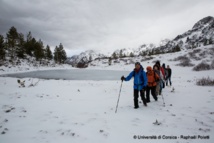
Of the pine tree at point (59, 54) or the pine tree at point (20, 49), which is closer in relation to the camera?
the pine tree at point (20, 49)

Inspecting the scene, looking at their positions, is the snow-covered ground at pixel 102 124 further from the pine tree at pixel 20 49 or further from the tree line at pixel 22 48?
the pine tree at pixel 20 49

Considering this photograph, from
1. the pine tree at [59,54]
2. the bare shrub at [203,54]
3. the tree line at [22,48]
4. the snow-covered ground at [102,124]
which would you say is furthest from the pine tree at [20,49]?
the bare shrub at [203,54]

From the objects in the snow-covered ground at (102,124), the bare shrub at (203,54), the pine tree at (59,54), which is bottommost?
the snow-covered ground at (102,124)

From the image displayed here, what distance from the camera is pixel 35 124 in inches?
209

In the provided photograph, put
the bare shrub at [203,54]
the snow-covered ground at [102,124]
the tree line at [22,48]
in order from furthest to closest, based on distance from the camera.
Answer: the tree line at [22,48], the bare shrub at [203,54], the snow-covered ground at [102,124]

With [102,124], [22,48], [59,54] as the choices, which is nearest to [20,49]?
[22,48]

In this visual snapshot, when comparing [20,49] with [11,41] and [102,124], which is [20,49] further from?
[102,124]

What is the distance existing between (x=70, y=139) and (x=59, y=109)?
10.7ft

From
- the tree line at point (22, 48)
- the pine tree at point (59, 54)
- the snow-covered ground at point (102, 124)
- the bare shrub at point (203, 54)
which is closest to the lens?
the snow-covered ground at point (102, 124)

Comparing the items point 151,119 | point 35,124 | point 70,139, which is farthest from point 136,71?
point 35,124

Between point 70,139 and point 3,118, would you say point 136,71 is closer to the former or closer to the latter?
point 70,139

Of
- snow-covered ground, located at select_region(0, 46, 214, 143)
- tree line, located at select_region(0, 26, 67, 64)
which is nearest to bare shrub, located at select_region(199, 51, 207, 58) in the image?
snow-covered ground, located at select_region(0, 46, 214, 143)

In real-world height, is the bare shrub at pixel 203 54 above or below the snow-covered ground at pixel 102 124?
above

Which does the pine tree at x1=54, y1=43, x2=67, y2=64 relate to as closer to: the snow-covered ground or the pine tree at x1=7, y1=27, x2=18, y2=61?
the pine tree at x1=7, y1=27, x2=18, y2=61
